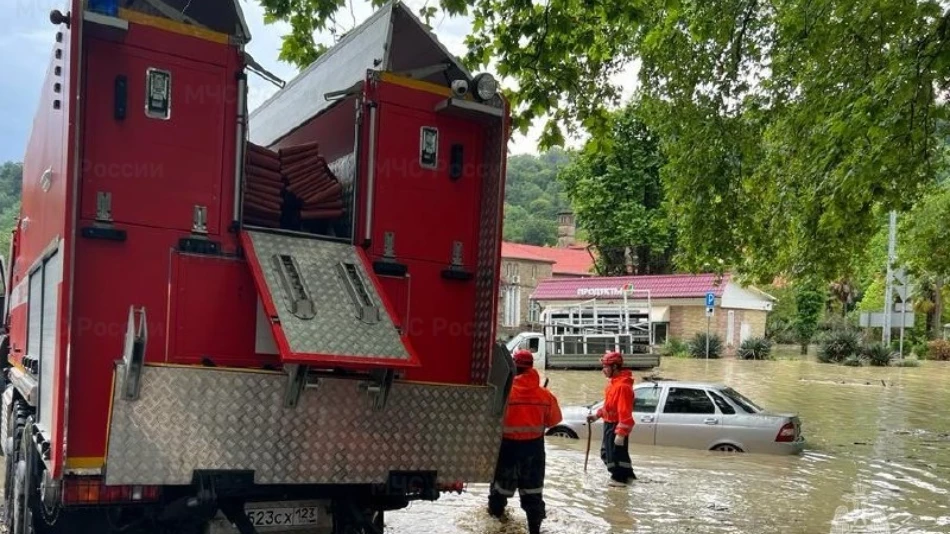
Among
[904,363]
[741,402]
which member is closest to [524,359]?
[741,402]

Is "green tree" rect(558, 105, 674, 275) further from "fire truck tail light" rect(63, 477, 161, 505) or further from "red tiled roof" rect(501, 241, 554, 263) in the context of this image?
"fire truck tail light" rect(63, 477, 161, 505)

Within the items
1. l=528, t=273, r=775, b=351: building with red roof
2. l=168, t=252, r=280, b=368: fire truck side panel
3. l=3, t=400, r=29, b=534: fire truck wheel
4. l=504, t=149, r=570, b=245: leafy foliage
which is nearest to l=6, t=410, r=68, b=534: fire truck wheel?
l=3, t=400, r=29, b=534: fire truck wheel

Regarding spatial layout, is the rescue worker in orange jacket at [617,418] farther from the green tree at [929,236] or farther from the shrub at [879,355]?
the shrub at [879,355]

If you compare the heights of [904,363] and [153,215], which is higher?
[153,215]

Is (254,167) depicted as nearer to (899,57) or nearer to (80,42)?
(80,42)

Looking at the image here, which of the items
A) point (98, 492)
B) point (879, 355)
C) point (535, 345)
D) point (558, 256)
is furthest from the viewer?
point (558, 256)

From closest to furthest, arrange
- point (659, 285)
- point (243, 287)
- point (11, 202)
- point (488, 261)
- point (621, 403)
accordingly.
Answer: point (243, 287) < point (488, 261) < point (621, 403) < point (11, 202) < point (659, 285)

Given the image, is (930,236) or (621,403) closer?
(621,403)

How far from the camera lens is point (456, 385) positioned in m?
5.21

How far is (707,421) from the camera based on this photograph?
12953 mm

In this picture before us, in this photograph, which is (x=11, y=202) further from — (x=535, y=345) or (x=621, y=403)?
(x=535, y=345)

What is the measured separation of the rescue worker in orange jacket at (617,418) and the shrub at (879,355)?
30486mm

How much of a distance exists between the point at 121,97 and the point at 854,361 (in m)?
37.4

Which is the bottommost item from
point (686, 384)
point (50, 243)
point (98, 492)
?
point (686, 384)
